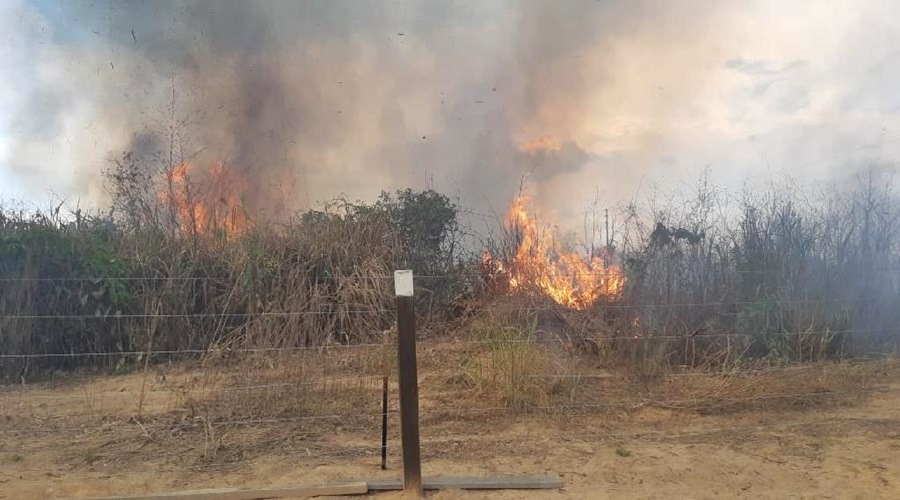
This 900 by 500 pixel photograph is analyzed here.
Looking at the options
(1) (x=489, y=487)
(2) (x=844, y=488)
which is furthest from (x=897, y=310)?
(1) (x=489, y=487)

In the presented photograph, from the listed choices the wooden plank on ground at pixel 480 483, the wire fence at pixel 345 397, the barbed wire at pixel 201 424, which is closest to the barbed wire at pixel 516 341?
the wire fence at pixel 345 397

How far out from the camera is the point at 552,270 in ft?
26.1

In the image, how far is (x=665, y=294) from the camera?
747 centimetres

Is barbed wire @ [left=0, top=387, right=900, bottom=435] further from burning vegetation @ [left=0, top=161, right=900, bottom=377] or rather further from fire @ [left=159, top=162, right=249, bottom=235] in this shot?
fire @ [left=159, top=162, right=249, bottom=235]

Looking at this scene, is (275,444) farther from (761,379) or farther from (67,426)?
(761,379)

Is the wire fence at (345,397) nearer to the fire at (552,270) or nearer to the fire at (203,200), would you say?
the fire at (552,270)

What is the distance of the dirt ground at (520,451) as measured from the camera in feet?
13.5

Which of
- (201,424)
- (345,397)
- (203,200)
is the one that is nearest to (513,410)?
(345,397)

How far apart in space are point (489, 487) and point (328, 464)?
1251 millimetres

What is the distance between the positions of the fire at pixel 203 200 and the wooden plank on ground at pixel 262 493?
592cm

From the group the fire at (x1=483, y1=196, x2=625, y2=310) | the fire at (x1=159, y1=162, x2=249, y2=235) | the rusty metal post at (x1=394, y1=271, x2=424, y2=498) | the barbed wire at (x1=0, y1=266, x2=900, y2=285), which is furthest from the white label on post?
the fire at (x1=159, y1=162, x2=249, y2=235)

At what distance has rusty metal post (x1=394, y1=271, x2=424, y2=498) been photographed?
12.2ft

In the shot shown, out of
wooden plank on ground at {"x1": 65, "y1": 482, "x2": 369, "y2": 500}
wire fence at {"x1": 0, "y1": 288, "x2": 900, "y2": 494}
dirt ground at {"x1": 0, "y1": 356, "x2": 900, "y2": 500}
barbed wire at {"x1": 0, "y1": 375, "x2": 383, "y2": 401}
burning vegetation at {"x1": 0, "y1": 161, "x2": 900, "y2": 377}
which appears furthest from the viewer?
burning vegetation at {"x1": 0, "y1": 161, "x2": 900, "y2": 377}

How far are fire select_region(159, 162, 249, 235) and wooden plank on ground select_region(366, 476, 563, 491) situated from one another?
6346mm
